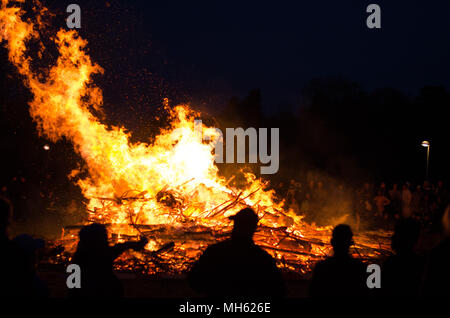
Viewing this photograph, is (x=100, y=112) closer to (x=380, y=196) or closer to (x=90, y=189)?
(x=90, y=189)

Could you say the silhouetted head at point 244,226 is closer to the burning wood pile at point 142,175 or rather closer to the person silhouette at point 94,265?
the person silhouette at point 94,265

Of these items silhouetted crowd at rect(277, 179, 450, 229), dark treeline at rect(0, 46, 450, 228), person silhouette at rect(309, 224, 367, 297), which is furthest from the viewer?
dark treeline at rect(0, 46, 450, 228)

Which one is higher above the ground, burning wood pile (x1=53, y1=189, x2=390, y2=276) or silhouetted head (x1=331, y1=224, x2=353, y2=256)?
silhouetted head (x1=331, y1=224, x2=353, y2=256)

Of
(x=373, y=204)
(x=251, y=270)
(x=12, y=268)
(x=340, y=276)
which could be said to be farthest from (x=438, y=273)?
(x=373, y=204)

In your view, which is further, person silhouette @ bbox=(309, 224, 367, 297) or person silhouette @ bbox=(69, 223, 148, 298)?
person silhouette @ bbox=(69, 223, 148, 298)

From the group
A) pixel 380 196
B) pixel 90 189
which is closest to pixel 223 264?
pixel 90 189

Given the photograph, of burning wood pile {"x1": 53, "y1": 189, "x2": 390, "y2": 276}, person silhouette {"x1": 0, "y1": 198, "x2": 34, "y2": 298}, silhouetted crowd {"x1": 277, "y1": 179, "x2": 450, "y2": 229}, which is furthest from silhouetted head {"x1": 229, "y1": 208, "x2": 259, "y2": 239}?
silhouetted crowd {"x1": 277, "y1": 179, "x2": 450, "y2": 229}

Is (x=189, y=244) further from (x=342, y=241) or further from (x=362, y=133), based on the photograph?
(x=362, y=133)

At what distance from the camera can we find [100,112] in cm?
924

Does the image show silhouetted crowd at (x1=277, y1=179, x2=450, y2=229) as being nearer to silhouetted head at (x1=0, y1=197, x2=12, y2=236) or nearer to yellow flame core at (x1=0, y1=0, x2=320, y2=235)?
yellow flame core at (x1=0, y1=0, x2=320, y2=235)

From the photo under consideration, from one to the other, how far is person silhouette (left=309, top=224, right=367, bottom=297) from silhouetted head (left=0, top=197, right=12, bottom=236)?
245cm

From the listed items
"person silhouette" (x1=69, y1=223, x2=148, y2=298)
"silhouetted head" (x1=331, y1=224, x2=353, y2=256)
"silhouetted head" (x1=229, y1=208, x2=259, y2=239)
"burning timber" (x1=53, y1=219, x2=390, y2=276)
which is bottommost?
"burning timber" (x1=53, y1=219, x2=390, y2=276)

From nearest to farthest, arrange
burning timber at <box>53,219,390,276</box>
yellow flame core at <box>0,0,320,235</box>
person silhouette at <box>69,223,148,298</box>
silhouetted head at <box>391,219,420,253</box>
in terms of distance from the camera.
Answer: silhouetted head at <box>391,219,420,253</box> < person silhouette at <box>69,223,148,298</box> < burning timber at <box>53,219,390,276</box> < yellow flame core at <box>0,0,320,235</box>

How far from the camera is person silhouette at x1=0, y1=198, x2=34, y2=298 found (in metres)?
2.43
